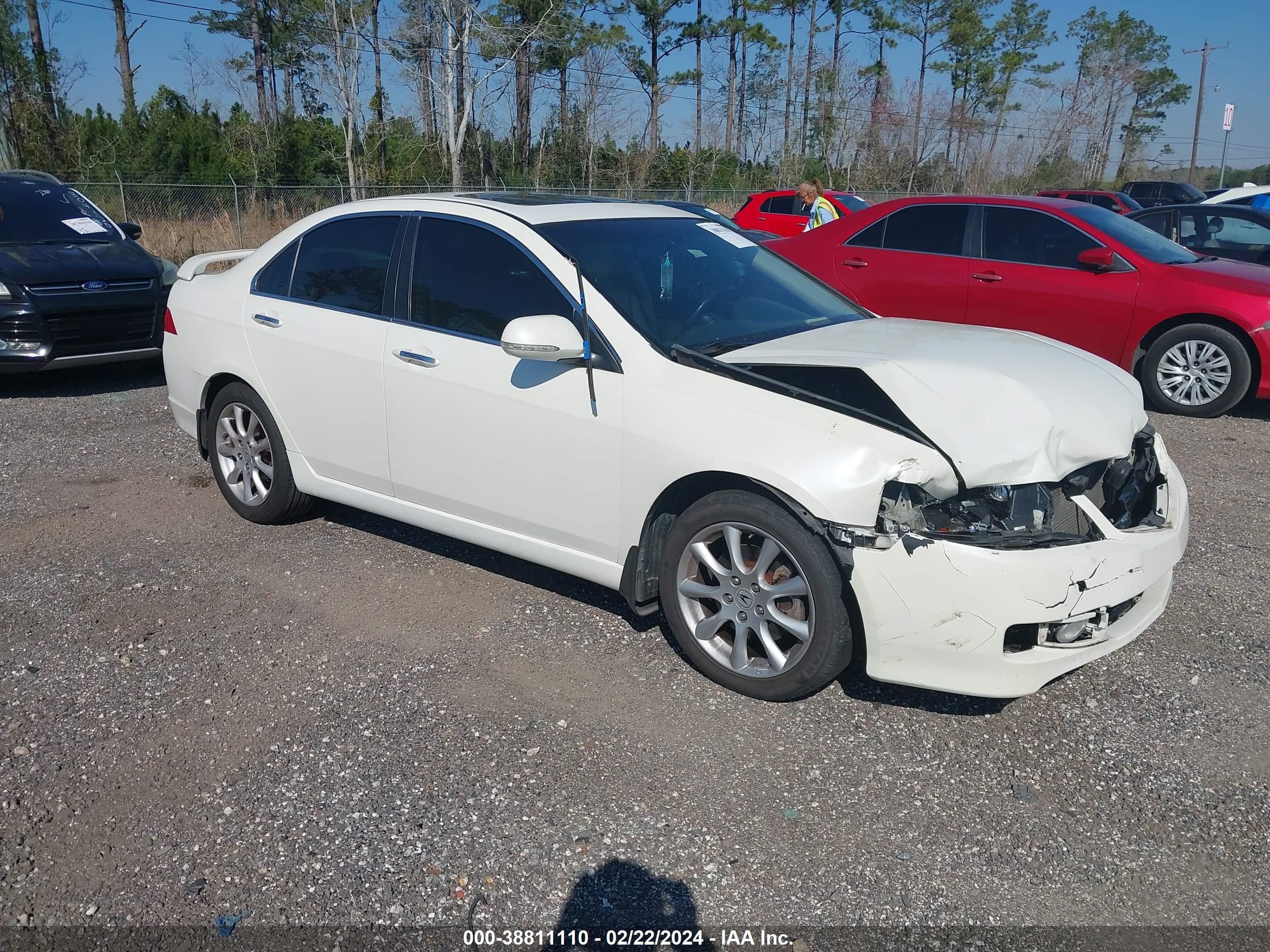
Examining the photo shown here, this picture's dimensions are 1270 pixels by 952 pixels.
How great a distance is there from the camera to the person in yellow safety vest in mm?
12438

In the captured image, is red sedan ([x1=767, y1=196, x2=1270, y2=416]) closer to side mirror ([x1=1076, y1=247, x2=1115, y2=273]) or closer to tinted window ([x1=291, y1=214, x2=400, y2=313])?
side mirror ([x1=1076, y1=247, x2=1115, y2=273])

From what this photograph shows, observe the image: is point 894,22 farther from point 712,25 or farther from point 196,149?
point 196,149

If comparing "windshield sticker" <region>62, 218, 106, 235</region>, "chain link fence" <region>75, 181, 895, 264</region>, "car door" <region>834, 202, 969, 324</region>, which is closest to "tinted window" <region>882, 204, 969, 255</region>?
"car door" <region>834, 202, 969, 324</region>

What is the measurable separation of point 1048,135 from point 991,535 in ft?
175

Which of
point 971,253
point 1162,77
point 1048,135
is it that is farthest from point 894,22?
point 971,253

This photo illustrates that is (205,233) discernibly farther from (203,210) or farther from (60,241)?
(60,241)

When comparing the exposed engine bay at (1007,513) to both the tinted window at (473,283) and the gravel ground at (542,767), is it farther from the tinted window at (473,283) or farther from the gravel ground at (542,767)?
the tinted window at (473,283)

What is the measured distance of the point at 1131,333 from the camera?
7.95 meters

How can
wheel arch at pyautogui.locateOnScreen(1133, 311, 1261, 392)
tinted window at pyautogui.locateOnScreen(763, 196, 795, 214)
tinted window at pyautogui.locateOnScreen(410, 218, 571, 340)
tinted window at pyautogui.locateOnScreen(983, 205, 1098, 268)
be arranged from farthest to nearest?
tinted window at pyautogui.locateOnScreen(763, 196, 795, 214) < tinted window at pyautogui.locateOnScreen(983, 205, 1098, 268) < wheel arch at pyautogui.locateOnScreen(1133, 311, 1261, 392) < tinted window at pyautogui.locateOnScreen(410, 218, 571, 340)

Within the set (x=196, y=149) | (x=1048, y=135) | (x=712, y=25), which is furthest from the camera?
(x=1048, y=135)

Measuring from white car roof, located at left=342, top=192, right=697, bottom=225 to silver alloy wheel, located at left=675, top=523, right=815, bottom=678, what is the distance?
62.9 inches

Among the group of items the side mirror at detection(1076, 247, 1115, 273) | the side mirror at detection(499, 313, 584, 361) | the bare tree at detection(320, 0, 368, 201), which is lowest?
the side mirror at detection(499, 313, 584, 361)

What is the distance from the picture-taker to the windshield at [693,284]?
389 centimetres

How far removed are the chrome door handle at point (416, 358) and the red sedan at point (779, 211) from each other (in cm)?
1412
